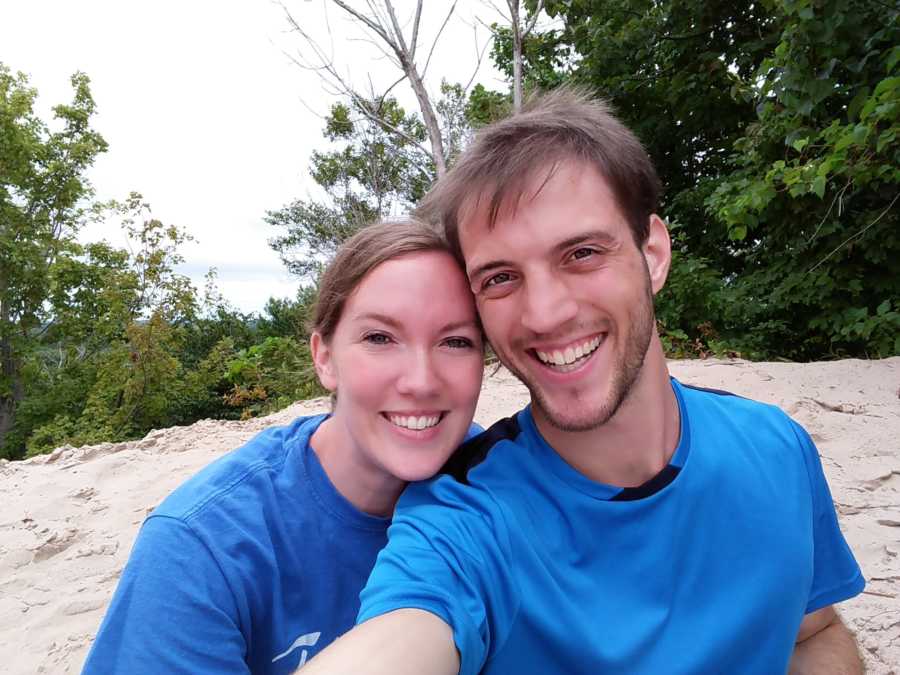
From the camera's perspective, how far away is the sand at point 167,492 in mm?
2365

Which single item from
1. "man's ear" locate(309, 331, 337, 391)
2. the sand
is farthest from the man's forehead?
the sand

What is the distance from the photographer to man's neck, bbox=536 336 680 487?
1.27 metres

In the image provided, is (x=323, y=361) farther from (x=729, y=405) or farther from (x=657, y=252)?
(x=729, y=405)

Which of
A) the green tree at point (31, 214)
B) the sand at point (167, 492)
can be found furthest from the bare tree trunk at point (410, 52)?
the green tree at point (31, 214)

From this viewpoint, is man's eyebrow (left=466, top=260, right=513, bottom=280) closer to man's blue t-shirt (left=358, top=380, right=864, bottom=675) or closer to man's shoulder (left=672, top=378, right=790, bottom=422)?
man's blue t-shirt (left=358, top=380, right=864, bottom=675)

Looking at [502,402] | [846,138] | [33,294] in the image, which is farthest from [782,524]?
[33,294]

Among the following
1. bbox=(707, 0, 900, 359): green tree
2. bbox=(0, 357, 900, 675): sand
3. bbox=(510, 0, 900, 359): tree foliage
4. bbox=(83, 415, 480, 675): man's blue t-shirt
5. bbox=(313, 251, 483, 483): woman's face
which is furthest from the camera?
bbox=(510, 0, 900, 359): tree foliage

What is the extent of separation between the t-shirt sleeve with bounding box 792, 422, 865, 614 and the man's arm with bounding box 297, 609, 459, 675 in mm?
960

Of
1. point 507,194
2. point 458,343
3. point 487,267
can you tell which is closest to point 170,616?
point 458,343

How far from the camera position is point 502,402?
5.03m

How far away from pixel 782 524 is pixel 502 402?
3818 mm

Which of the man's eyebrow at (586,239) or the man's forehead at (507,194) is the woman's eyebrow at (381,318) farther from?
the man's eyebrow at (586,239)

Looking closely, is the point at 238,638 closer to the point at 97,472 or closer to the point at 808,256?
the point at 97,472

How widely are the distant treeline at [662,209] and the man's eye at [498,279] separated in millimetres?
830
